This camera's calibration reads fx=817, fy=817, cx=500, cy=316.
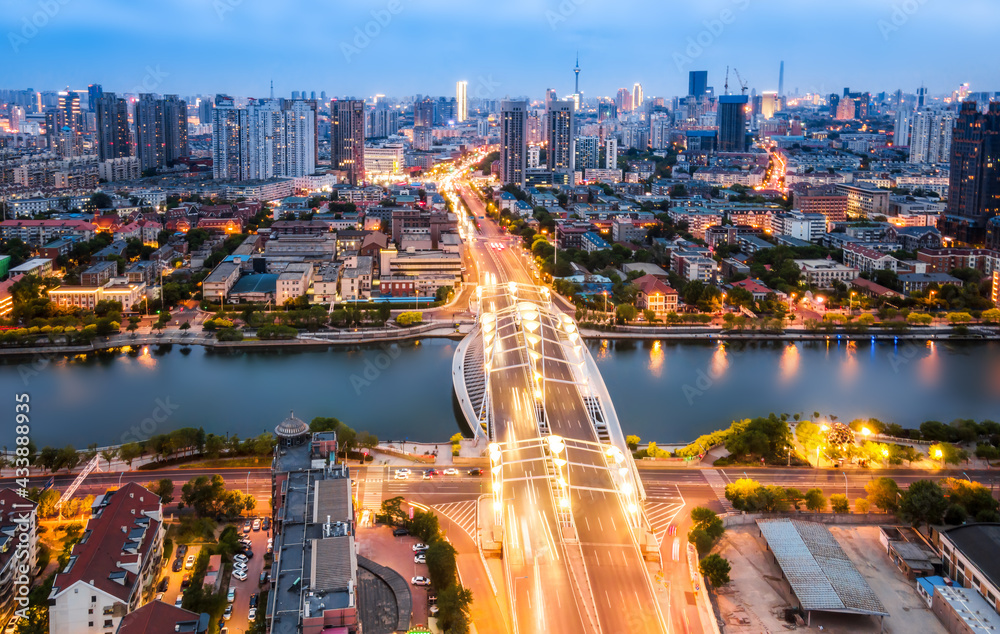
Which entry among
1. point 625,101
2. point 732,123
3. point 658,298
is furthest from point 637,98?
point 658,298

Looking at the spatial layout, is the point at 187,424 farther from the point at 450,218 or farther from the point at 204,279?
the point at 450,218

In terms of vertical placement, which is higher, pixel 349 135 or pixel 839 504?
pixel 349 135

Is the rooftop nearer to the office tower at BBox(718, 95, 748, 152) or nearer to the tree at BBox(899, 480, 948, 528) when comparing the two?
the tree at BBox(899, 480, 948, 528)

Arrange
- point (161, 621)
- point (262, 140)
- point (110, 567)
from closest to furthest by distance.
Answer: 1. point (161, 621)
2. point (110, 567)
3. point (262, 140)

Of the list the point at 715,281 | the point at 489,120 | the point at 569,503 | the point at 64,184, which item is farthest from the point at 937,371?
the point at 489,120

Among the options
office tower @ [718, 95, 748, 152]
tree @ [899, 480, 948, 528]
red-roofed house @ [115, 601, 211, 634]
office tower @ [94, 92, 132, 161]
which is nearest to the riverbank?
tree @ [899, 480, 948, 528]

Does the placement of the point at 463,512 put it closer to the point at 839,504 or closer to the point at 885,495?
the point at 839,504

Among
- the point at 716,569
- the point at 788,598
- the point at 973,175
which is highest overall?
the point at 973,175
